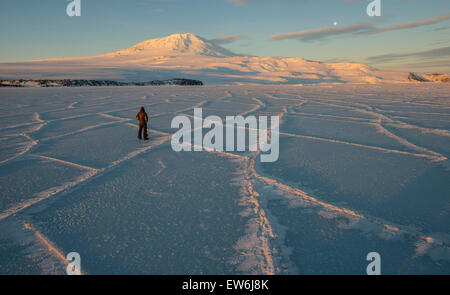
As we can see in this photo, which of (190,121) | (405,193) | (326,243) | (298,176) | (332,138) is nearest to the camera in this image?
(326,243)

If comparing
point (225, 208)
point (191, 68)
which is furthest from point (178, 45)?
point (225, 208)

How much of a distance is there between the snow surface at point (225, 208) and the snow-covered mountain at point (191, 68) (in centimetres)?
3968

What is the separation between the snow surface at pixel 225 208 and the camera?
1.90 meters

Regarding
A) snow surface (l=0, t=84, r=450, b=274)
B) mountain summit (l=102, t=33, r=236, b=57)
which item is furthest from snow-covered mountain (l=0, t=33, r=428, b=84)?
snow surface (l=0, t=84, r=450, b=274)

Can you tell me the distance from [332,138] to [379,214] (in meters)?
2.95

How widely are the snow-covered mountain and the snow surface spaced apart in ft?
130

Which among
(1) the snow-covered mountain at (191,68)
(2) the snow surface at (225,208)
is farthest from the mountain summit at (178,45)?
(2) the snow surface at (225,208)

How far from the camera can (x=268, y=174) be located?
3473mm

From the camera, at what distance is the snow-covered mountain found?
149 feet

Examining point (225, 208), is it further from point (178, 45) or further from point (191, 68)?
point (178, 45)

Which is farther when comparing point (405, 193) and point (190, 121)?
point (190, 121)
